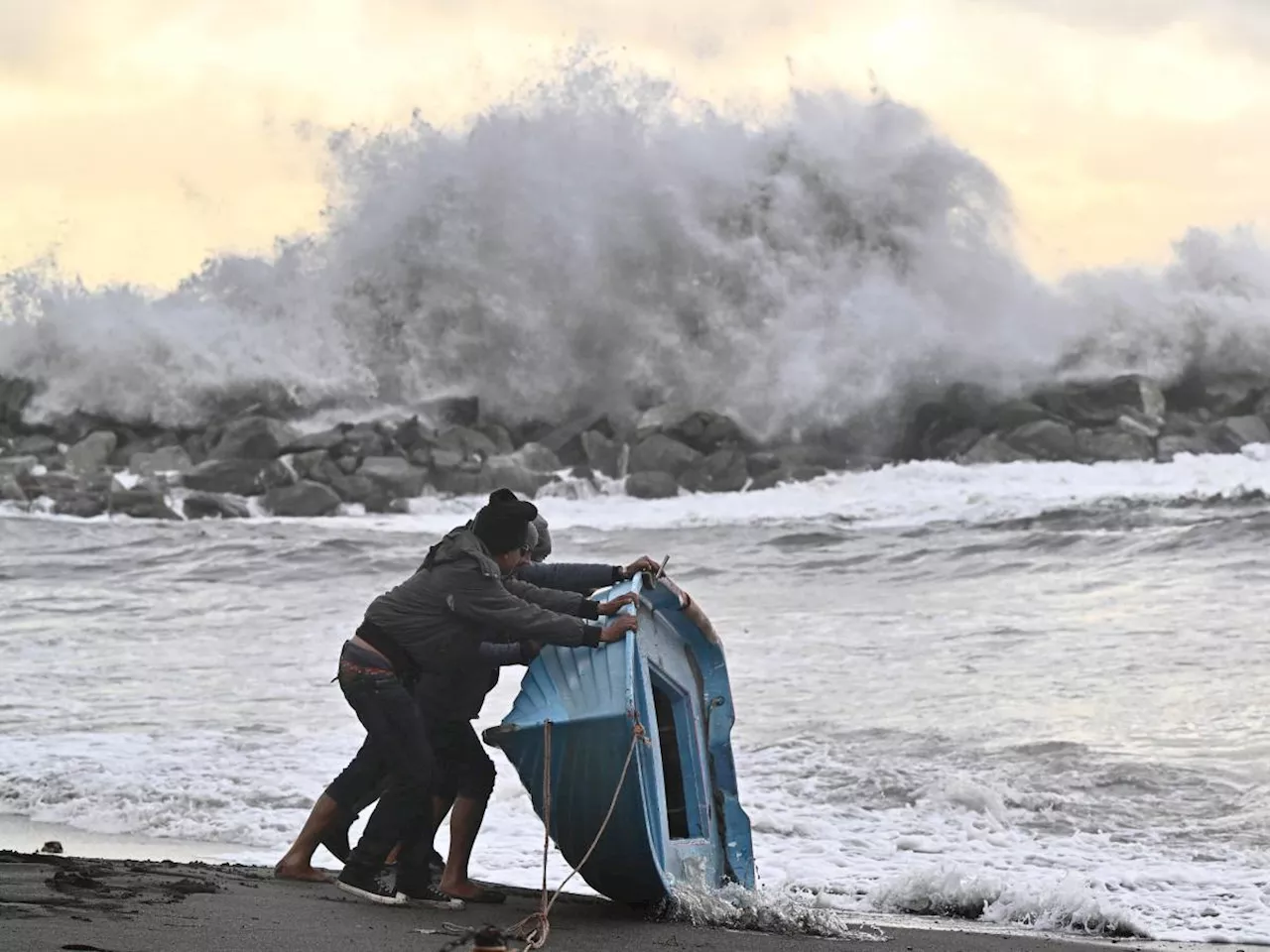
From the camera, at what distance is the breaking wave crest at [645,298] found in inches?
1046


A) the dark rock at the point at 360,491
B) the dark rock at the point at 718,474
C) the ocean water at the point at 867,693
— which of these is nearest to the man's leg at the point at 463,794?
the ocean water at the point at 867,693

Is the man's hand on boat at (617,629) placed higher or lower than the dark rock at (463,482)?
lower

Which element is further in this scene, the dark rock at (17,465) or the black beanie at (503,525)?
the dark rock at (17,465)

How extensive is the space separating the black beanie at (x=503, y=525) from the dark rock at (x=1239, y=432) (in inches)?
771

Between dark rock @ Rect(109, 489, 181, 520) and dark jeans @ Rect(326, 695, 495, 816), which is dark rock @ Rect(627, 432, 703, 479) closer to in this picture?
dark rock @ Rect(109, 489, 181, 520)

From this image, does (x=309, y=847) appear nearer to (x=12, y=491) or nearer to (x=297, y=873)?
(x=297, y=873)

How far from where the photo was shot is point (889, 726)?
9805 mm

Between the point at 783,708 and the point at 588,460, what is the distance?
1415 cm

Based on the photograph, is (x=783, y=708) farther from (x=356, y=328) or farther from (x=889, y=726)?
(x=356, y=328)

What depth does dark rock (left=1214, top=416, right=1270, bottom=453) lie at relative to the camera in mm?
23438

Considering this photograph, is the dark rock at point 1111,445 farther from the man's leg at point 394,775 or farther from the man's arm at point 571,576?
the man's leg at point 394,775

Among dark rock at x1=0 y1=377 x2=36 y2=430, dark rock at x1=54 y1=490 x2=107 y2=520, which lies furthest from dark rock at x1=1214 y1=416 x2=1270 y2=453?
dark rock at x1=0 y1=377 x2=36 y2=430

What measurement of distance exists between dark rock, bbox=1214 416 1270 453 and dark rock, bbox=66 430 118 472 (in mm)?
16258

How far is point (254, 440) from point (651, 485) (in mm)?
5901
